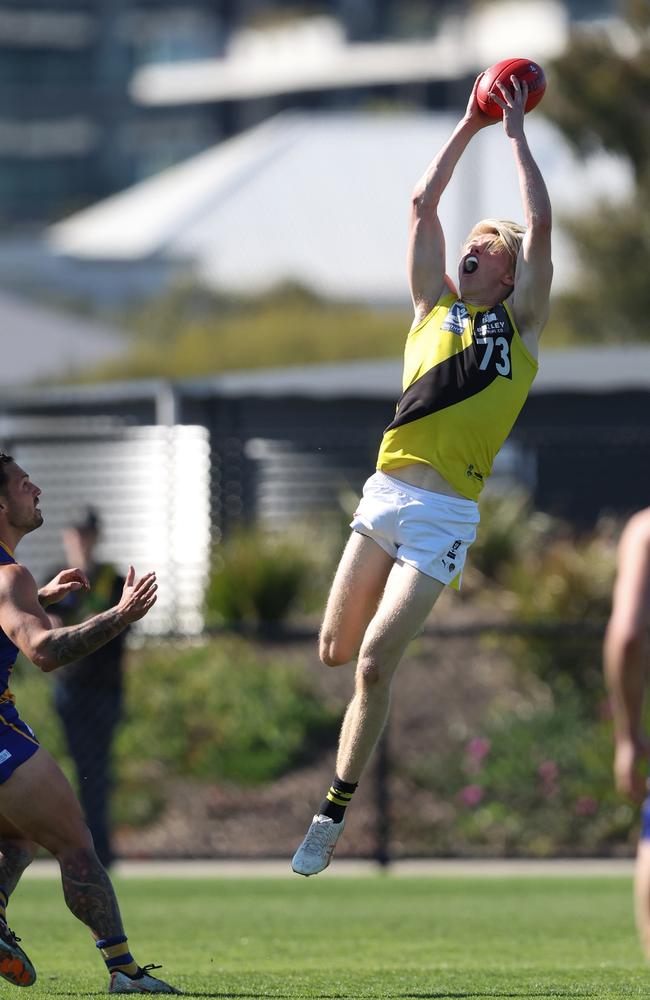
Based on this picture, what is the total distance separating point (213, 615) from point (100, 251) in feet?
95.7

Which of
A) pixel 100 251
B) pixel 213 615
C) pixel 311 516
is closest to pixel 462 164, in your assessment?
pixel 100 251

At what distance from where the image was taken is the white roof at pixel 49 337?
28.2m

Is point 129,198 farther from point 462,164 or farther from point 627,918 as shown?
point 627,918

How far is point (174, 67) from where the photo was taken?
8875 centimetres

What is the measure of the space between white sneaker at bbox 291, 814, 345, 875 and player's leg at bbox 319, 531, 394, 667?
26.2 inches

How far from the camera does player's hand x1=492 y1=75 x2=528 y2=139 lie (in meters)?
7.61

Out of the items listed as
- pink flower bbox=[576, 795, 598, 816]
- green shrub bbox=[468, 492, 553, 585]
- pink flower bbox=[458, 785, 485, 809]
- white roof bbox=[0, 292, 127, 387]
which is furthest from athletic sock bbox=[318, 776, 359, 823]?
white roof bbox=[0, 292, 127, 387]

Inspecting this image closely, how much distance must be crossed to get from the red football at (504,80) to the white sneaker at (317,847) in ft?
9.61

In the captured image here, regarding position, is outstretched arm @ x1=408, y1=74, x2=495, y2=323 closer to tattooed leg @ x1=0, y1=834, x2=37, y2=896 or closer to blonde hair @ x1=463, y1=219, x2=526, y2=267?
blonde hair @ x1=463, y1=219, x2=526, y2=267

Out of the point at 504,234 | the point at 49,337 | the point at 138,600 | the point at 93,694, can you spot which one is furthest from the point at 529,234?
the point at 49,337

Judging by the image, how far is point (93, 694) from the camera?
42.7ft

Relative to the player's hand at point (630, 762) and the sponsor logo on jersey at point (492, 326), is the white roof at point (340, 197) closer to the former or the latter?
the sponsor logo on jersey at point (492, 326)

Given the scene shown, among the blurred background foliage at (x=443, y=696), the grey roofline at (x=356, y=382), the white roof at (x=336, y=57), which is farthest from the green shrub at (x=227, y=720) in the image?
the white roof at (x=336, y=57)

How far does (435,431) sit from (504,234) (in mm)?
851
